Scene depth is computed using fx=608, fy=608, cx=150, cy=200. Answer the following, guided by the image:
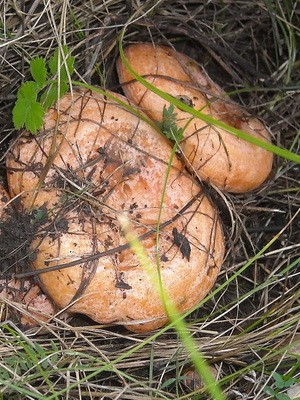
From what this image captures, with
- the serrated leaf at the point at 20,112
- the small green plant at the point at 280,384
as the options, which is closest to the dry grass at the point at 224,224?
the small green plant at the point at 280,384

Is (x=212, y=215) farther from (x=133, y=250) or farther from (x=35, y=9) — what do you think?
(x=35, y=9)

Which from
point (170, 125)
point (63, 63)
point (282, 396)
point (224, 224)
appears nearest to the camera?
point (282, 396)

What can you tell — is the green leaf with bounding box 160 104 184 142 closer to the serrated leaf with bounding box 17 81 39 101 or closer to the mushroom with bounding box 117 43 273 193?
the mushroom with bounding box 117 43 273 193

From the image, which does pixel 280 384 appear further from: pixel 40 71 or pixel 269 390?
pixel 40 71

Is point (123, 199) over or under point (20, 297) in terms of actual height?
over

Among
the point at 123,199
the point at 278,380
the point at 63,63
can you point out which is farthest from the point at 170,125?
the point at 278,380

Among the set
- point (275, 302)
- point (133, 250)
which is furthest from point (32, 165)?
point (275, 302)
